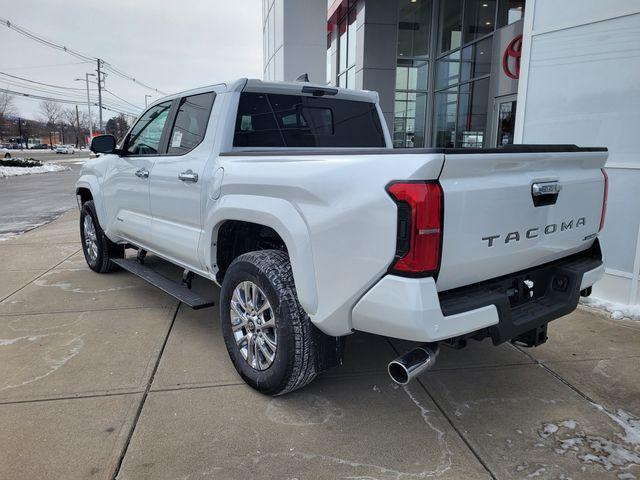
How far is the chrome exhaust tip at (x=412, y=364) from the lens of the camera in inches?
92.4

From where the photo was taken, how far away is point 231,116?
3.64m

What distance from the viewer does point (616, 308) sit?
4.82 m

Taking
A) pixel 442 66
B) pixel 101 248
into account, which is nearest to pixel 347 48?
pixel 442 66

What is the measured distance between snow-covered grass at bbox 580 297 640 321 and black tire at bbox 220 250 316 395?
133 inches

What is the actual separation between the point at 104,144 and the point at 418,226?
3.88 m

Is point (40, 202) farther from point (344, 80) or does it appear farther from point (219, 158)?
point (219, 158)

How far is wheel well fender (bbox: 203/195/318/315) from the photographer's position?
2.63m

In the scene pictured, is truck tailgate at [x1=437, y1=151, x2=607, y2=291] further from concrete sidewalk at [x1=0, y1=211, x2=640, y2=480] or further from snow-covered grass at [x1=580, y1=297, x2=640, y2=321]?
snow-covered grass at [x1=580, y1=297, x2=640, y2=321]

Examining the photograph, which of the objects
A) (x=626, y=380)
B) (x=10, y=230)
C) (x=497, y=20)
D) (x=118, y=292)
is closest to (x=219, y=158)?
(x=118, y=292)

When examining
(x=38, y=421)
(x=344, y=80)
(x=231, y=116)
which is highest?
(x=344, y=80)

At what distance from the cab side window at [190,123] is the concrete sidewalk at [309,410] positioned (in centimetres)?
158

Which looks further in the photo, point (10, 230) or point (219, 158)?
point (10, 230)

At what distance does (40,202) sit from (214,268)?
43.9 ft

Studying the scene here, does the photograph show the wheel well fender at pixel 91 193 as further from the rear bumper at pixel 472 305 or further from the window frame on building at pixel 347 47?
the window frame on building at pixel 347 47
